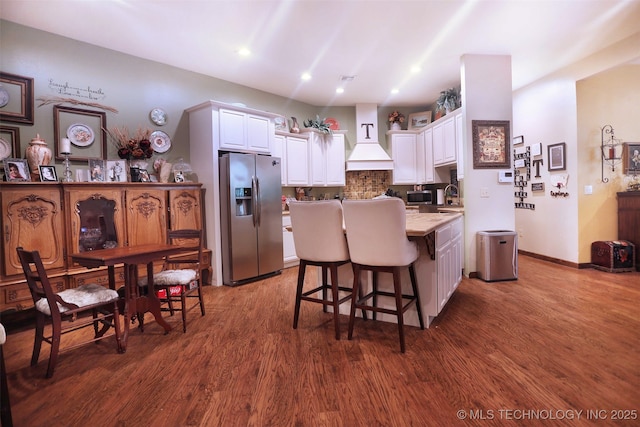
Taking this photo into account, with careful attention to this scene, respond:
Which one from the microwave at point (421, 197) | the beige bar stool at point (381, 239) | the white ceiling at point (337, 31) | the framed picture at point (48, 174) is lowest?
the beige bar stool at point (381, 239)

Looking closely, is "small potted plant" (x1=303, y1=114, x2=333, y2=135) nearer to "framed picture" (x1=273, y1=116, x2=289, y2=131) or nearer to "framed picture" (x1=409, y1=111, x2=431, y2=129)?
"framed picture" (x1=273, y1=116, x2=289, y2=131)

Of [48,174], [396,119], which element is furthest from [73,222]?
[396,119]

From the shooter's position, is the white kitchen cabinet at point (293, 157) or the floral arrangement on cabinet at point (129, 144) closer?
the floral arrangement on cabinet at point (129, 144)

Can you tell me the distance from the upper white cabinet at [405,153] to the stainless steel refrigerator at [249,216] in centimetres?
245

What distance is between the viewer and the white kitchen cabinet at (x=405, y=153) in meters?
6.22

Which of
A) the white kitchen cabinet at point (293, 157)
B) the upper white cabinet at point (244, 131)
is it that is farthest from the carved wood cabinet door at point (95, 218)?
the white kitchen cabinet at point (293, 157)

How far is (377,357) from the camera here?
2279 millimetres

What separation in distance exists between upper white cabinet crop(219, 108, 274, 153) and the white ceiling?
63 centimetres

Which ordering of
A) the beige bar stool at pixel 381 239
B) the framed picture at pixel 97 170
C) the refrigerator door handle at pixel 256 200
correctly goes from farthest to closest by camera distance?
the refrigerator door handle at pixel 256 200, the framed picture at pixel 97 170, the beige bar stool at pixel 381 239

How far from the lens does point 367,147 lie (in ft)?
20.5

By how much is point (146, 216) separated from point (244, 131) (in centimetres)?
171

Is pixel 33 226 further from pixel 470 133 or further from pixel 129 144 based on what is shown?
pixel 470 133

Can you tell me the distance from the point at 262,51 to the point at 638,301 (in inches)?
187

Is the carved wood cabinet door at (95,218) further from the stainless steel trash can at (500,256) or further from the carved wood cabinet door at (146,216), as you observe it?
the stainless steel trash can at (500,256)
